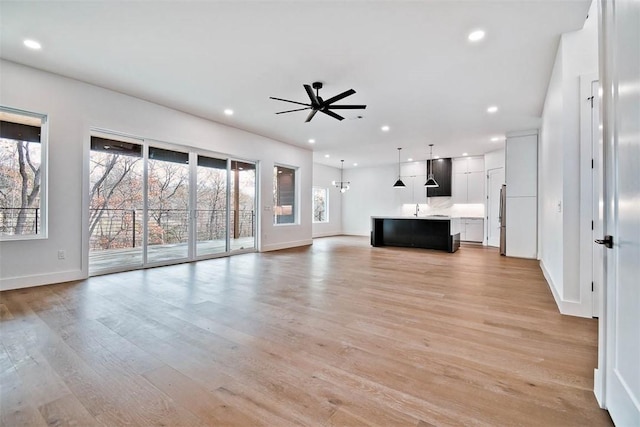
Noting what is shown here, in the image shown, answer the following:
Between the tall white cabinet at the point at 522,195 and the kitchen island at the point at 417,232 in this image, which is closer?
the tall white cabinet at the point at 522,195

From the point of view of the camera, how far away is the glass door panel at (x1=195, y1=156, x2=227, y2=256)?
594 cm

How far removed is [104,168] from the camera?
4.70 m

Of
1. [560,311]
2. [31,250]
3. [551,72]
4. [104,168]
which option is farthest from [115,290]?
[551,72]

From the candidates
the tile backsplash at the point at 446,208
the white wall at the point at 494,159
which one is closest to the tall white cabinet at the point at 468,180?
the tile backsplash at the point at 446,208

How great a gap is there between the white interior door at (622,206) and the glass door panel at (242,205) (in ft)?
20.1

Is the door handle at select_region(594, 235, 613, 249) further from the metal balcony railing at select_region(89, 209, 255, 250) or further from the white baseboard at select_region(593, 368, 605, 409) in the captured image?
the metal balcony railing at select_region(89, 209, 255, 250)

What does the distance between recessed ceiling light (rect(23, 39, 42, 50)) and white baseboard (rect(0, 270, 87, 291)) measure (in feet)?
9.39

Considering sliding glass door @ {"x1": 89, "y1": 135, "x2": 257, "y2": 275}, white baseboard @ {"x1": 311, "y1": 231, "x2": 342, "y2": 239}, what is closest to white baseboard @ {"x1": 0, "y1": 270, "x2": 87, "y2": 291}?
sliding glass door @ {"x1": 89, "y1": 135, "x2": 257, "y2": 275}

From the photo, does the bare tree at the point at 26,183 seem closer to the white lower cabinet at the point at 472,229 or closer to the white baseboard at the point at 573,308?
Result: the white baseboard at the point at 573,308

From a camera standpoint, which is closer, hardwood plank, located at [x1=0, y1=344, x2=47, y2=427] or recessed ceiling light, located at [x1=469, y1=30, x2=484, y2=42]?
hardwood plank, located at [x1=0, y1=344, x2=47, y2=427]

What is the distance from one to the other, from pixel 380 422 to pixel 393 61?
12.3ft

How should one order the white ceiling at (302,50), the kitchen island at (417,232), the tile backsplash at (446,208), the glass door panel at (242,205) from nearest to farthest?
the white ceiling at (302,50)
the glass door panel at (242,205)
the kitchen island at (417,232)
the tile backsplash at (446,208)

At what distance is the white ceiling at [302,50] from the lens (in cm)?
275

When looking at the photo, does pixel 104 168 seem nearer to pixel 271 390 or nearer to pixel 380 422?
pixel 271 390
